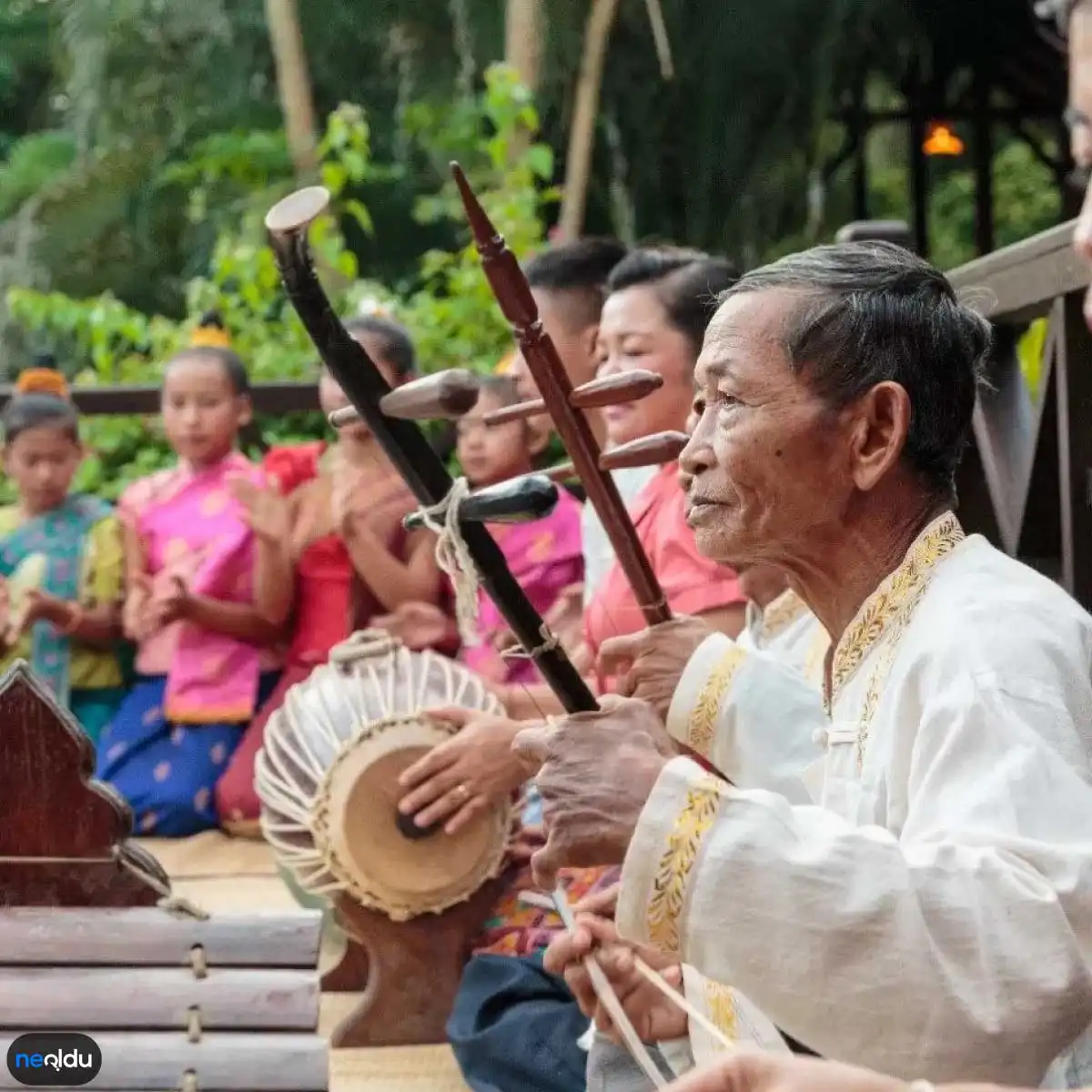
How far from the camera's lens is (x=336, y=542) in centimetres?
538

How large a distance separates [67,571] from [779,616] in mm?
3463

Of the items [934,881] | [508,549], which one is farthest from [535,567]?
[934,881]

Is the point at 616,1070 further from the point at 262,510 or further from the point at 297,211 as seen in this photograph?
the point at 262,510

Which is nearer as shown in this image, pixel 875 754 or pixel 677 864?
pixel 677 864

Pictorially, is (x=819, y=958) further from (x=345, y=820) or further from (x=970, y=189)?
(x=970, y=189)

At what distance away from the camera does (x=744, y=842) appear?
1623 millimetres

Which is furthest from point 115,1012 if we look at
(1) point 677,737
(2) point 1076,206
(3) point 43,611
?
(2) point 1076,206

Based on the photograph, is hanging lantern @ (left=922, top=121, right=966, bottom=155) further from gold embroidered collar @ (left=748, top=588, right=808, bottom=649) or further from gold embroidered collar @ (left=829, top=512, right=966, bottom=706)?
gold embroidered collar @ (left=829, top=512, right=966, bottom=706)

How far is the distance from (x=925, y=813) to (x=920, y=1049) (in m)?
0.22

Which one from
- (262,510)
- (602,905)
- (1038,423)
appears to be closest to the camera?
(602,905)

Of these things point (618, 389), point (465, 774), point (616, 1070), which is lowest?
point (465, 774)

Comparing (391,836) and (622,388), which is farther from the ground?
(622,388)

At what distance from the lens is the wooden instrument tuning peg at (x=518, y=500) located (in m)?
1.86

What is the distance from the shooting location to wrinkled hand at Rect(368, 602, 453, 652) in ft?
15.7
